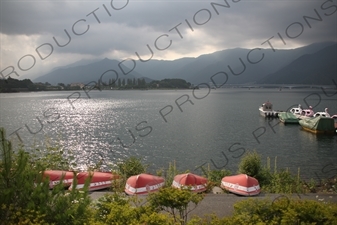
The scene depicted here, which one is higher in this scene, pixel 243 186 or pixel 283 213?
pixel 283 213

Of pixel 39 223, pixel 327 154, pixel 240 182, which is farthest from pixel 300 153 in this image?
pixel 39 223

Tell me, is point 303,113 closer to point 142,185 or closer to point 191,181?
point 191,181

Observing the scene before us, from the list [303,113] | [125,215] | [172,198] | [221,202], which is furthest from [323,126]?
[125,215]

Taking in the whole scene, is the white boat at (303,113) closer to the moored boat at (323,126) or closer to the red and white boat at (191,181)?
the moored boat at (323,126)

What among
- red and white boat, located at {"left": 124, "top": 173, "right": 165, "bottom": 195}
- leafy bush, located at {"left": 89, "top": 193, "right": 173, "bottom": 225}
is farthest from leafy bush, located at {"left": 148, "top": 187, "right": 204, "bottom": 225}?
red and white boat, located at {"left": 124, "top": 173, "right": 165, "bottom": 195}

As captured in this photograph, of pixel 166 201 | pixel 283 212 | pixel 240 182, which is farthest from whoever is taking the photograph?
pixel 240 182

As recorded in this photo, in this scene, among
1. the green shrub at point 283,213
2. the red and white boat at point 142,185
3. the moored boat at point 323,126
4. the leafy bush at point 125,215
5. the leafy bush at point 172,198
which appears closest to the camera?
the leafy bush at point 125,215

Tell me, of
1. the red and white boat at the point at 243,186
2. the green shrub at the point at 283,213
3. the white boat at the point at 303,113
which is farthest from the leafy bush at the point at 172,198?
the white boat at the point at 303,113

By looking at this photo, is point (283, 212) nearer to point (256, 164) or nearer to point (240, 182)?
point (240, 182)

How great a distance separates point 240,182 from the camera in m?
10.2

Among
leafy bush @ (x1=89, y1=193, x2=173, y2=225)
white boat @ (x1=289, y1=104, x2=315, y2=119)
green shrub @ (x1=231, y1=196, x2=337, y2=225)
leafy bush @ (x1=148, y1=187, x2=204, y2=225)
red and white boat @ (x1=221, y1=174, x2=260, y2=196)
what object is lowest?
white boat @ (x1=289, y1=104, x2=315, y2=119)

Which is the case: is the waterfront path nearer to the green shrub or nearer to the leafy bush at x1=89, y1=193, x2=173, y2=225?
the green shrub

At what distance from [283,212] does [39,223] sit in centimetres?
399

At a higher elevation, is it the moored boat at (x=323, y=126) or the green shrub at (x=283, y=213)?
the green shrub at (x=283, y=213)
